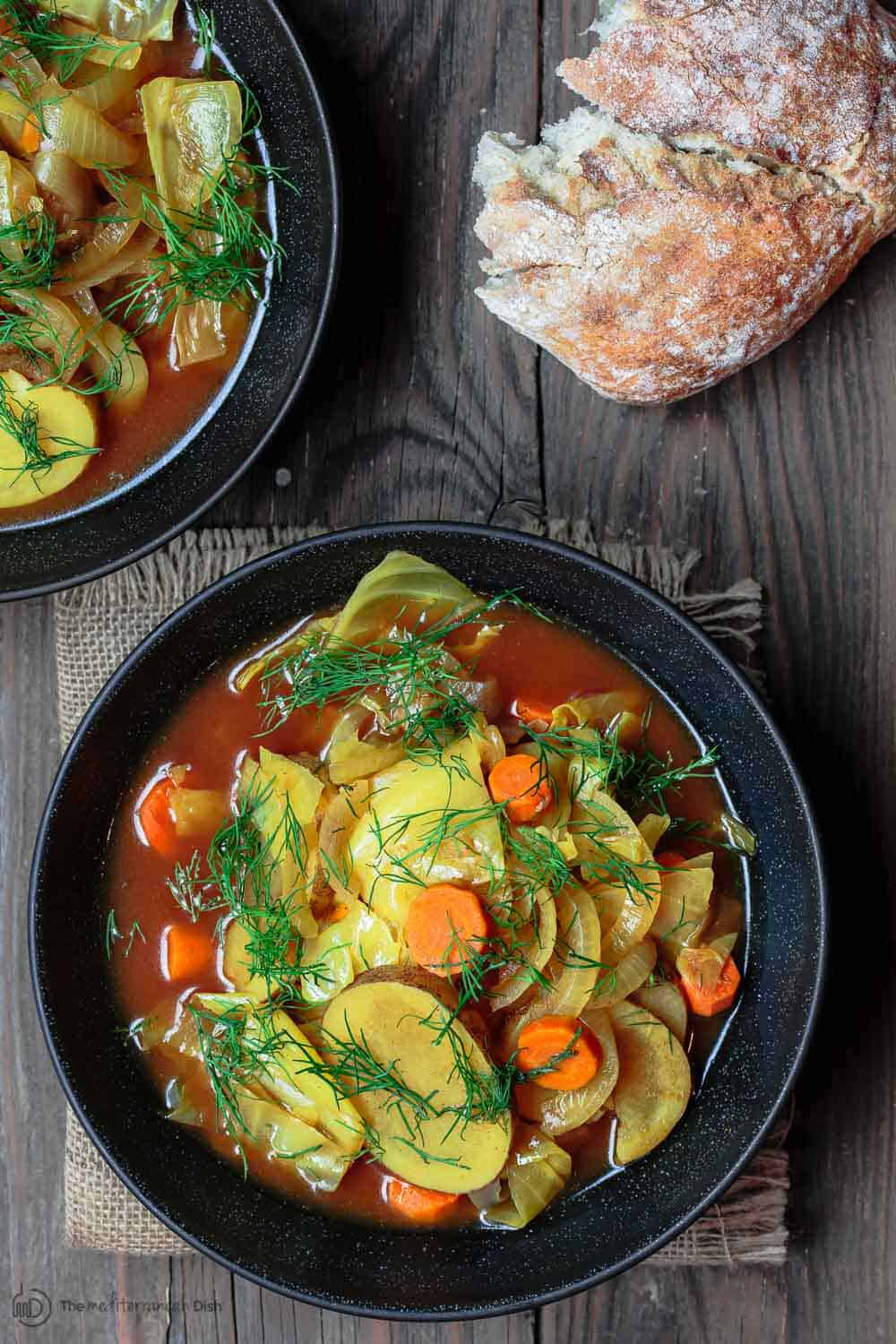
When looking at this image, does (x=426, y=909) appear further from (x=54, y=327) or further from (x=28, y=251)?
(x=28, y=251)

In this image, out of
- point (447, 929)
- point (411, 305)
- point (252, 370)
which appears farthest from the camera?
point (411, 305)

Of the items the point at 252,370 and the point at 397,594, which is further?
the point at 252,370

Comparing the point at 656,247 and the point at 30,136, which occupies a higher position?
the point at 30,136

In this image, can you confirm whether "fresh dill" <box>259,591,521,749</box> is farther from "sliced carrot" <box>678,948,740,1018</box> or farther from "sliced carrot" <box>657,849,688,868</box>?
"sliced carrot" <box>678,948,740,1018</box>

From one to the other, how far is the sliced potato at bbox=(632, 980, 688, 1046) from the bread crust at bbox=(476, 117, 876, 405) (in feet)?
4.33

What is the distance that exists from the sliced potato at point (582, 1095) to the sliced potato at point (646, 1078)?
45 millimetres

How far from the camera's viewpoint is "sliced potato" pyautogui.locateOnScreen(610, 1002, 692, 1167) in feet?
8.14

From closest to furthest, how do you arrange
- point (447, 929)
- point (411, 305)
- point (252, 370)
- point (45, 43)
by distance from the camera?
1. point (447, 929)
2. point (45, 43)
3. point (252, 370)
4. point (411, 305)

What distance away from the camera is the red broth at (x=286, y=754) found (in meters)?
2.59

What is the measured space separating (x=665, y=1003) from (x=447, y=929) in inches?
20.4

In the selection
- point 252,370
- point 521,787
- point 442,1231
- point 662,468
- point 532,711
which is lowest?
point 442,1231

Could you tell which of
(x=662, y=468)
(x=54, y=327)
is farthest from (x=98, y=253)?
(x=662, y=468)

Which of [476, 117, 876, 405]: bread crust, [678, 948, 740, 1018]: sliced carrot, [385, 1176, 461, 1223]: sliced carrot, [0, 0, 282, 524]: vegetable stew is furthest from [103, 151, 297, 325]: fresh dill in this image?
[385, 1176, 461, 1223]: sliced carrot

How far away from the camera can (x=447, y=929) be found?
2355 millimetres
